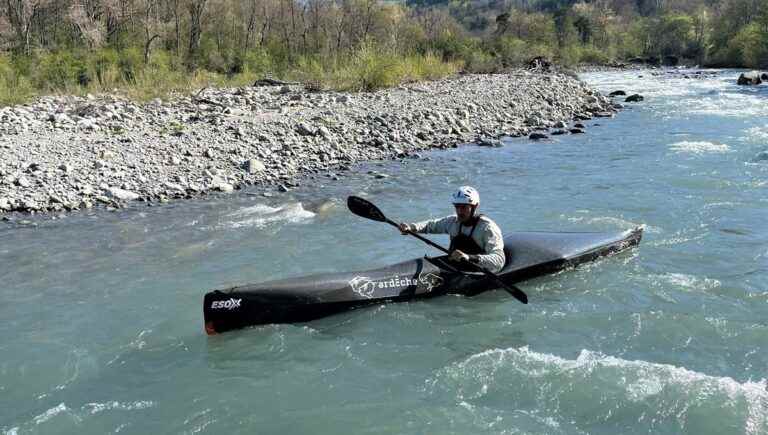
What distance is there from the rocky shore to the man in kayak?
4028 mm

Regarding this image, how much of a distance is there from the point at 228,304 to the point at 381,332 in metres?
1.12

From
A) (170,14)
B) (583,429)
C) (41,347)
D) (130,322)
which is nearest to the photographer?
(583,429)

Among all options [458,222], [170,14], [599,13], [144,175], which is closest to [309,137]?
[144,175]

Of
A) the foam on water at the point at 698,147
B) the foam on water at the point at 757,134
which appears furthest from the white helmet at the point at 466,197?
the foam on water at the point at 757,134

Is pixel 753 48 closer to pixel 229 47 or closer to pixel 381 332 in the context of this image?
pixel 229 47

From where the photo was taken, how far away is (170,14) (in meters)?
25.2

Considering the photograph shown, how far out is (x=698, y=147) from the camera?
11617mm

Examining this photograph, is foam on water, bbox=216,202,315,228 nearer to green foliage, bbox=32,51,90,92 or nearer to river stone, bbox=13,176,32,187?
river stone, bbox=13,176,32,187

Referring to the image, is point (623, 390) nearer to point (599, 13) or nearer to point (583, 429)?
point (583, 429)

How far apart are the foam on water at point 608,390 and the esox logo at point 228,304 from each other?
1501 millimetres

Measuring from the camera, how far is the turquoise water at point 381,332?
366cm

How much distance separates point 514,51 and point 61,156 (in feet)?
96.0

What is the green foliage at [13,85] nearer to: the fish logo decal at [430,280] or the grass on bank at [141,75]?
the grass on bank at [141,75]

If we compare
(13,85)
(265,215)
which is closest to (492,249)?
(265,215)
